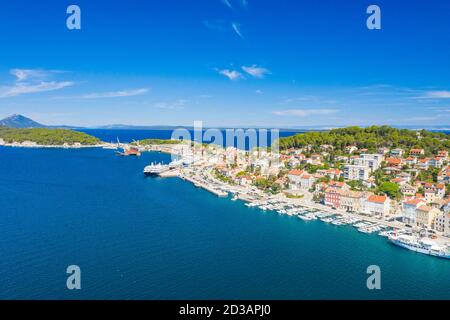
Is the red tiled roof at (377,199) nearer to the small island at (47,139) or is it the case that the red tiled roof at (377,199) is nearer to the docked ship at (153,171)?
the docked ship at (153,171)

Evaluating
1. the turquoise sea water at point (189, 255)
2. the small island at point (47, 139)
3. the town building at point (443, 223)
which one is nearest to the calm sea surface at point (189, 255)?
the turquoise sea water at point (189, 255)

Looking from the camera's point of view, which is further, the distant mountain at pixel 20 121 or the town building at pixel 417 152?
the distant mountain at pixel 20 121

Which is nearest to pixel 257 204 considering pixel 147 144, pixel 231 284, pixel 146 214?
pixel 146 214

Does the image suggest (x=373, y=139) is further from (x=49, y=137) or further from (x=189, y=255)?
(x=49, y=137)

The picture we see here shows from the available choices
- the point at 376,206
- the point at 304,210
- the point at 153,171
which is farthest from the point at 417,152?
the point at 153,171

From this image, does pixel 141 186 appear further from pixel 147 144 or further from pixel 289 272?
pixel 147 144
